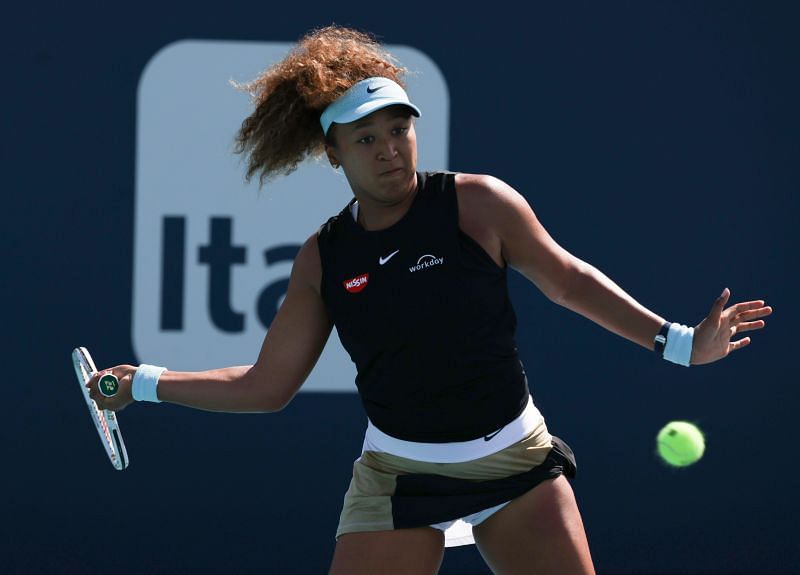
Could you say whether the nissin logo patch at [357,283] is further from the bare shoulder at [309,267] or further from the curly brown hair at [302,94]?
the curly brown hair at [302,94]

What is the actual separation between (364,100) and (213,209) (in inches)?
75.2

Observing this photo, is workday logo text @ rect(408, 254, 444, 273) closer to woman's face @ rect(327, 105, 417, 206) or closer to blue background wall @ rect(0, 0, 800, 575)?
woman's face @ rect(327, 105, 417, 206)

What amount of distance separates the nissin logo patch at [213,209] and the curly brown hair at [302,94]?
1.51 m

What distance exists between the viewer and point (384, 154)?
285 centimetres

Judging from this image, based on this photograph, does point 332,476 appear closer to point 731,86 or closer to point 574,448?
point 574,448

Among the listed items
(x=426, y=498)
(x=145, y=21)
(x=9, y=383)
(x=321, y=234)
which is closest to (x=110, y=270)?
(x=9, y=383)

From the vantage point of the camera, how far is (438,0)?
4734mm

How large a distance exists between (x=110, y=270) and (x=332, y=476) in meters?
1.09

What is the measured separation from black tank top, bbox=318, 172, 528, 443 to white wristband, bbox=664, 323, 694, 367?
13.6 inches

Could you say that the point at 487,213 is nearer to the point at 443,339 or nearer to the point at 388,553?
the point at 443,339

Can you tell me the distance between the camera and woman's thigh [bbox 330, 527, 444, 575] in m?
2.79

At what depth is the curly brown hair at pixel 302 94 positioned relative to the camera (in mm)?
2996

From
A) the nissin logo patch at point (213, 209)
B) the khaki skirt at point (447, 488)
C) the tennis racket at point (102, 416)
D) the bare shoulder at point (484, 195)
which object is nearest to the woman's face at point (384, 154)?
the bare shoulder at point (484, 195)

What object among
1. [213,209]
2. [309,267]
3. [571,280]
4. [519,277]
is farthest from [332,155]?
[519,277]
